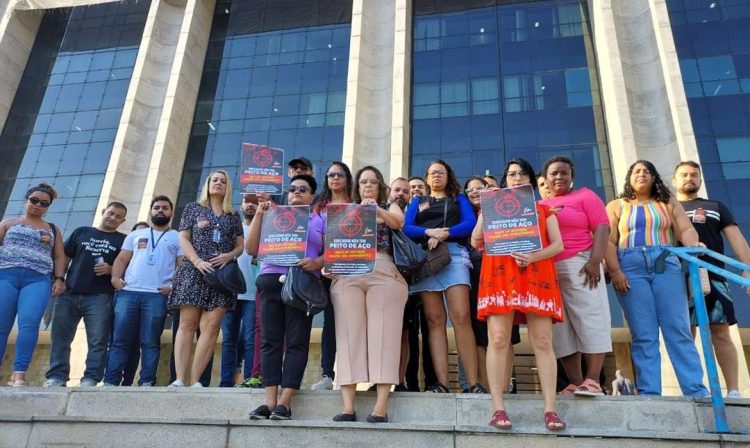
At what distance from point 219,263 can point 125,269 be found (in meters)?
1.64

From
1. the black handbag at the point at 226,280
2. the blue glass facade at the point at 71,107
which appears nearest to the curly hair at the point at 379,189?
the black handbag at the point at 226,280

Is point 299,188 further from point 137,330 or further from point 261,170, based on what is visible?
point 137,330

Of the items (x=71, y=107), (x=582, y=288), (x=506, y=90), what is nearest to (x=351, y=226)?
(x=582, y=288)

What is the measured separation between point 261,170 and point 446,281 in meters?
2.10

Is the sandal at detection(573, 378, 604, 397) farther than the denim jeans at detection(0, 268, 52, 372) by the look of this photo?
No

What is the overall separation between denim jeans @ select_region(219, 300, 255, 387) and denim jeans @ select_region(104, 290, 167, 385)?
71 cm

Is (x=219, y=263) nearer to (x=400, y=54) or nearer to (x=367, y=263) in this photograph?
(x=367, y=263)

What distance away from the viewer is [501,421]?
11.5 feet

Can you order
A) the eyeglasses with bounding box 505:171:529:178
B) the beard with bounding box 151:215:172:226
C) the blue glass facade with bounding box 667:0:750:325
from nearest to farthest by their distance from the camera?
the eyeglasses with bounding box 505:171:529:178 → the beard with bounding box 151:215:172:226 → the blue glass facade with bounding box 667:0:750:325

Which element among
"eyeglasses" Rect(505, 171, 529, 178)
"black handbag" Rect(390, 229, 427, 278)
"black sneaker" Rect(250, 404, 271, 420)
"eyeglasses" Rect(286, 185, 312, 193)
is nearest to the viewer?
"black sneaker" Rect(250, 404, 271, 420)

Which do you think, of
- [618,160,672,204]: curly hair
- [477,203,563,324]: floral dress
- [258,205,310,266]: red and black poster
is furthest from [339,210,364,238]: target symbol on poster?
[618,160,672,204]: curly hair

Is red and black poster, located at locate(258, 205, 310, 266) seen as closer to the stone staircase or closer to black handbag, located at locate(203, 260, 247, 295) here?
black handbag, located at locate(203, 260, 247, 295)

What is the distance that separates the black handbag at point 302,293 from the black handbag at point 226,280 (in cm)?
109

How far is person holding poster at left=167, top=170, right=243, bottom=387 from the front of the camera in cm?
498
